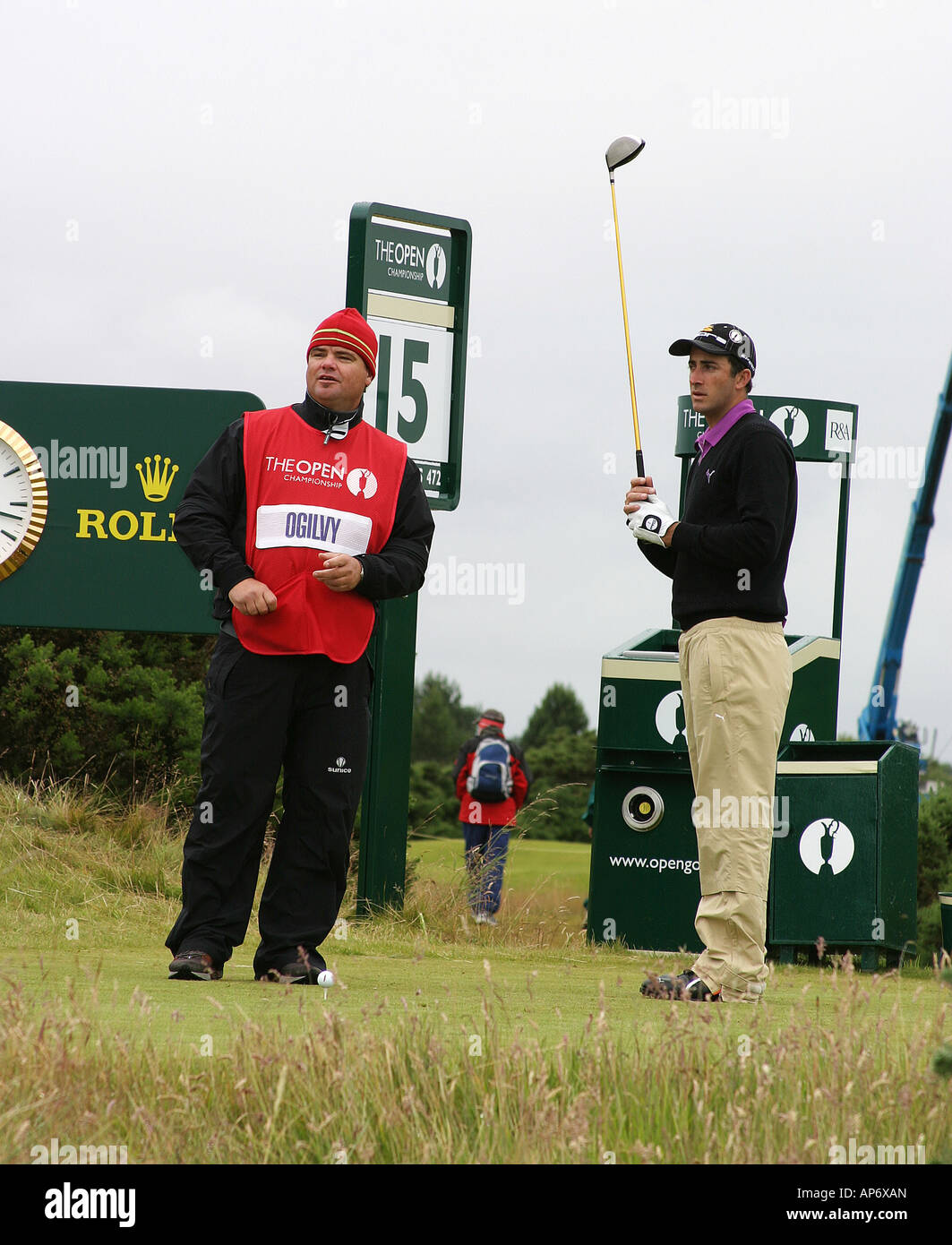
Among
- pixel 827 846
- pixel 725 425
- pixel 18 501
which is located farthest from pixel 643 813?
pixel 18 501

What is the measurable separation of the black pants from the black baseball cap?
141 centimetres

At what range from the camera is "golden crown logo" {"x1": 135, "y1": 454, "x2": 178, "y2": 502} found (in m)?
9.38

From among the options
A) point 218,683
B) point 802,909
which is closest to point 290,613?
point 218,683

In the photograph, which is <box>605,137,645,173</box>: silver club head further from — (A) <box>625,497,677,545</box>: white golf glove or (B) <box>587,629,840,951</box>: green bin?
(B) <box>587,629,840,951</box>: green bin

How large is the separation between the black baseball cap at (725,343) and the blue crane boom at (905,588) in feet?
77.7

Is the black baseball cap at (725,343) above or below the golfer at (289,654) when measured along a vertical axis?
above

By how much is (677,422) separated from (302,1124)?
270 inches

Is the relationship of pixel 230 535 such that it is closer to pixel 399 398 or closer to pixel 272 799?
pixel 272 799

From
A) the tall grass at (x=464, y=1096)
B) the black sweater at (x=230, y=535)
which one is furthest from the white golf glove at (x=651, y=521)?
the tall grass at (x=464, y=1096)

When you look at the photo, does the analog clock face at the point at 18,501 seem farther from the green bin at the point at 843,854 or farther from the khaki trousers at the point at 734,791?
the khaki trousers at the point at 734,791

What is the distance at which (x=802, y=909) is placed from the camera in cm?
758

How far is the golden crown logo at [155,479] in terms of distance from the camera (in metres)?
9.38

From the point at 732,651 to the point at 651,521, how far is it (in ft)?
1.58

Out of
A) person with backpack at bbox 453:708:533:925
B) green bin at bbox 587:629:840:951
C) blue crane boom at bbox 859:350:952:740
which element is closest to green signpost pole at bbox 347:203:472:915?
green bin at bbox 587:629:840:951
